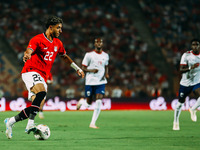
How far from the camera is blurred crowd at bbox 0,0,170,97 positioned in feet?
69.0

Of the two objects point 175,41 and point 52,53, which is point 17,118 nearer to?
point 52,53

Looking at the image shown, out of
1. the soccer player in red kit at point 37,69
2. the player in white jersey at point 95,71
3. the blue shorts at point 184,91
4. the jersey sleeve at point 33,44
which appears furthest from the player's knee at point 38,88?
the blue shorts at point 184,91

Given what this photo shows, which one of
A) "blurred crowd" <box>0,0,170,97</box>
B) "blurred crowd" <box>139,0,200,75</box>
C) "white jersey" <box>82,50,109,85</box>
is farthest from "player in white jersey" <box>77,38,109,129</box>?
"blurred crowd" <box>139,0,200,75</box>

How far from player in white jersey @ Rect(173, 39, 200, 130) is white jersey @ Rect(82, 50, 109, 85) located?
199 cm

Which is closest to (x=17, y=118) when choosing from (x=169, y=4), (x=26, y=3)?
(x=26, y=3)

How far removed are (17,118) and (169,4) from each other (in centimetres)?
2019

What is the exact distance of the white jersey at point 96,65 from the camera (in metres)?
10.4

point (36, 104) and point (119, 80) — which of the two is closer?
point (36, 104)

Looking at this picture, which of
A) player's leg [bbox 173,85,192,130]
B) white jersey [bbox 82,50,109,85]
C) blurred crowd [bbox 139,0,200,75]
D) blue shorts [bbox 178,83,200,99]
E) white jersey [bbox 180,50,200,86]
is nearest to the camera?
player's leg [bbox 173,85,192,130]

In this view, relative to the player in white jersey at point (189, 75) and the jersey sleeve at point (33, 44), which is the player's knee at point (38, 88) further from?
the player in white jersey at point (189, 75)

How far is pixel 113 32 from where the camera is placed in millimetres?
23406

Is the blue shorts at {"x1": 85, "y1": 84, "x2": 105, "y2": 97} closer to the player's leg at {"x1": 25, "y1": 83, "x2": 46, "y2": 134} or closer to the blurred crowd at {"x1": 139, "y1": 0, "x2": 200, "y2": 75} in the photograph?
the player's leg at {"x1": 25, "y1": 83, "x2": 46, "y2": 134}

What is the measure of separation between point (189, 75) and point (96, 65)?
91.9 inches

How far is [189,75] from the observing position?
32.6 feet
